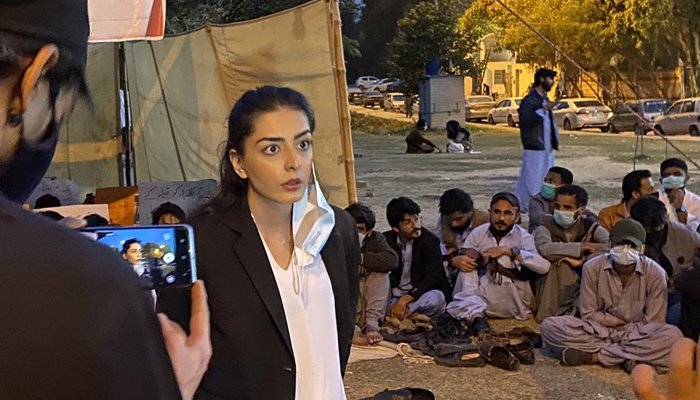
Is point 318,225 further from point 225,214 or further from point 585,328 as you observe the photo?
point 585,328

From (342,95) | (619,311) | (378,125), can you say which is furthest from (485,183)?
(378,125)

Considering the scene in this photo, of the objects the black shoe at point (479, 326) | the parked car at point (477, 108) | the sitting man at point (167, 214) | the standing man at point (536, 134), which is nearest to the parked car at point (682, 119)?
the parked car at point (477, 108)

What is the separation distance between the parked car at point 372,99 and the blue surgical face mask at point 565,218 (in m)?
41.0

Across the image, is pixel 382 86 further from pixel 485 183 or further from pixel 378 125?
pixel 485 183

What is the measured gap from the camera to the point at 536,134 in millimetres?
12156

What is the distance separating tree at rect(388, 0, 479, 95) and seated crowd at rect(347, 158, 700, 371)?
2881 centimetres

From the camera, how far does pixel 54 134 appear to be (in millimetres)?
1146

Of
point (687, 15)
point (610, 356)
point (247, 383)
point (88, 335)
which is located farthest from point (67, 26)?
point (687, 15)

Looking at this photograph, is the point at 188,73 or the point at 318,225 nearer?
the point at 318,225

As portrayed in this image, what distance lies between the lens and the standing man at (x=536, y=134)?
39.7 feet

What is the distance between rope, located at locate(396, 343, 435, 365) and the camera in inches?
253

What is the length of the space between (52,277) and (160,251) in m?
0.71

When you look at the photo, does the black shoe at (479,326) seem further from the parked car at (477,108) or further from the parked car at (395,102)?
the parked car at (395,102)

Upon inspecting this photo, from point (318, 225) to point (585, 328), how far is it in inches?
153
